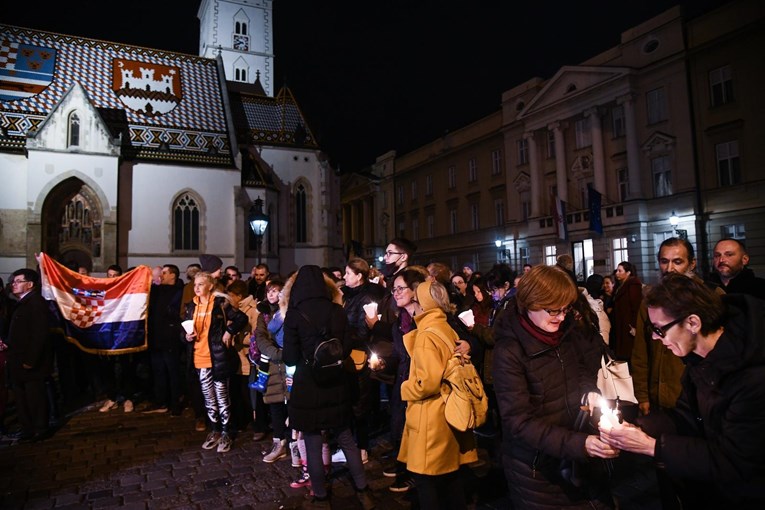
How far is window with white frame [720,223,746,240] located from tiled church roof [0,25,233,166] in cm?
2577

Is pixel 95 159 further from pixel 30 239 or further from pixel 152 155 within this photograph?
pixel 30 239

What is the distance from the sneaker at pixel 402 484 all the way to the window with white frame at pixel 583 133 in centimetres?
2787

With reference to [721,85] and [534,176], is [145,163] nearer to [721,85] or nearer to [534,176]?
[534,176]

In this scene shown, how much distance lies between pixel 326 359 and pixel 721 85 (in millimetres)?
26404

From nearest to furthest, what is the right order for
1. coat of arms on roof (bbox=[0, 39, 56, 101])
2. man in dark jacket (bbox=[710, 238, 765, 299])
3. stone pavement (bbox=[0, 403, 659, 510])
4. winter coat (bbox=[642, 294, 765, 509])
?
winter coat (bbox=[642, 294, 765, 509]) < man in dark jacket (bbox=[710, 238, 765, 299]) < stone pavement (bbox=[0, 403, 659, 510]) < coat of arms on roof (bbox=[0, 39, 56, 101])

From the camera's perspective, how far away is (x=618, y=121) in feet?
87.8

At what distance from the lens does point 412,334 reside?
3264mm

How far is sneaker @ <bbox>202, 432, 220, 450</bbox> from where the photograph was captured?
582 cm

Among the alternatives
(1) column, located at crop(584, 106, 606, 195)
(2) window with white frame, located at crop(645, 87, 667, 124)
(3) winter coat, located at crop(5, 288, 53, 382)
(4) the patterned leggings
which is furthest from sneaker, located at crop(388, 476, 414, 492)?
(2) window with white frame, located at crop(645, 87, 667, 124)

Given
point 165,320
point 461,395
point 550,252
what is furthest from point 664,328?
point 550,252

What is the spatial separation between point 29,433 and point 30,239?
20.4 meters

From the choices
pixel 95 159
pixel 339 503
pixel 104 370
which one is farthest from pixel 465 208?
pixel 339 503

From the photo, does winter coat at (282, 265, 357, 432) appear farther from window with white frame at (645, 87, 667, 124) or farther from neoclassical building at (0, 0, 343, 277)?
window with white frame at (645, 87, 667, 124)

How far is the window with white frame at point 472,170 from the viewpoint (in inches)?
1436
